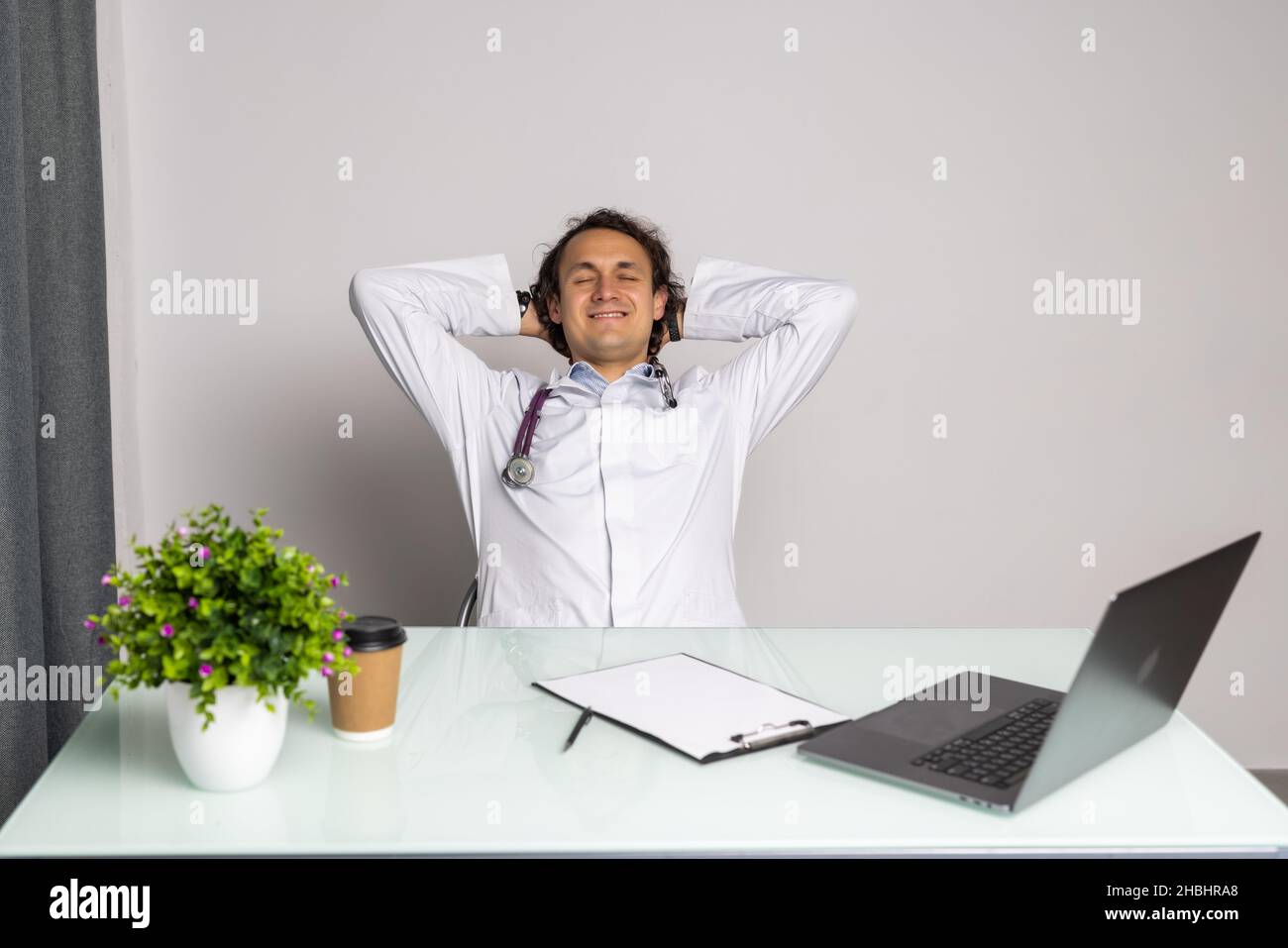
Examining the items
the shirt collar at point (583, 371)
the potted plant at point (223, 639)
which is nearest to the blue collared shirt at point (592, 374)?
the shirt collar at point (583, 371)

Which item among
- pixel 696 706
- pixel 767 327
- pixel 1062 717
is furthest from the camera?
pixel 767 327

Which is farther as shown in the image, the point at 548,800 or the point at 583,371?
the point at 583,371

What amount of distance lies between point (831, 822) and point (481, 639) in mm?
706

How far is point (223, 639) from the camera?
37.6 inches

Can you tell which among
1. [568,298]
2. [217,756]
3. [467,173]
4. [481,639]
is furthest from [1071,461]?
[217,756]

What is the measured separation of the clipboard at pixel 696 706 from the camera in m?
1.13

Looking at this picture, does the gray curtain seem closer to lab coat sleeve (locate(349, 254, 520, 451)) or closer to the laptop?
lab coat sleeve (locate(349, 254, 520, 451))

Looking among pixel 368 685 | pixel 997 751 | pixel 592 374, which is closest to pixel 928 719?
pixel 997 751

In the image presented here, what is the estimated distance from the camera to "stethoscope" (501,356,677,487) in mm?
2090

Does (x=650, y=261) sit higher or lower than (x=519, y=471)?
higher

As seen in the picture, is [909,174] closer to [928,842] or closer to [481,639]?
[481,639]

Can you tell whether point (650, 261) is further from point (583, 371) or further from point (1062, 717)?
point (1062, 717)

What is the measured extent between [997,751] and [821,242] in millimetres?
2171

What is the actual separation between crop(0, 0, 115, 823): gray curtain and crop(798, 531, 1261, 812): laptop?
1689 mm
